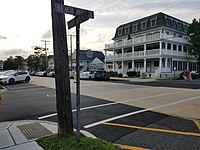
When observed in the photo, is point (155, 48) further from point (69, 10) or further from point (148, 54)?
point (69, 10)

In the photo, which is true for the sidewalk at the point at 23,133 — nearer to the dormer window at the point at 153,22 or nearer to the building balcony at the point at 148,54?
the building balcony at the point at 148,54

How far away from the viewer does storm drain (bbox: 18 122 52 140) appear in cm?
569

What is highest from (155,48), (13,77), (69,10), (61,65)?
(155,48)

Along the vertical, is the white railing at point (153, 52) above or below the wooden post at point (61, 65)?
above

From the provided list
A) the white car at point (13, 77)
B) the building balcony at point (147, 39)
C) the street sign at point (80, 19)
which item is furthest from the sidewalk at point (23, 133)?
the building balcony at point (147, 39)

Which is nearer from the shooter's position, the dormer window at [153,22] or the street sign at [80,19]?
the street sign at [80,19]

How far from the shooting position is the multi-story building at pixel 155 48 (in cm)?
4066

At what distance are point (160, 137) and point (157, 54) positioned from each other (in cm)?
3555

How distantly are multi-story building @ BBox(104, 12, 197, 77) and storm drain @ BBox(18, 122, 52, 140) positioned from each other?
34.4 meters

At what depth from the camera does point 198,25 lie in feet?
140

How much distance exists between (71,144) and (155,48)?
41.2 meters

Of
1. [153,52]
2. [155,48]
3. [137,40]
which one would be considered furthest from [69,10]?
[137,40]

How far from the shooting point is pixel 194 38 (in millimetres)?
42188

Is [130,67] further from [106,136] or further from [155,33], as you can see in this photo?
[106,136]
